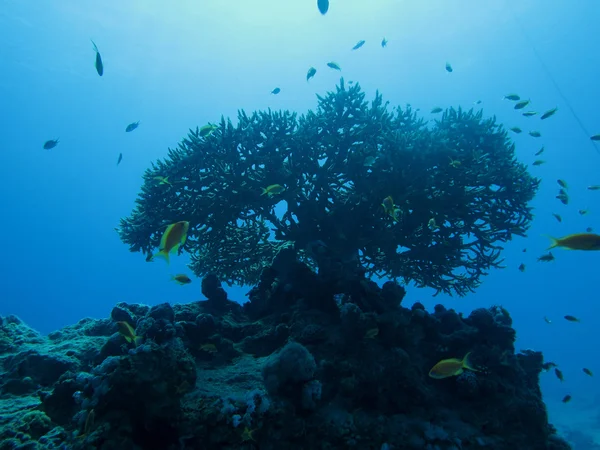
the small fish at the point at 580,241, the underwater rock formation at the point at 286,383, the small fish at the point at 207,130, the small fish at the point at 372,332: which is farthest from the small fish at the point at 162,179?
the small fish at the point at 580,241

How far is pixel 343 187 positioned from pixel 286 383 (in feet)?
20.2

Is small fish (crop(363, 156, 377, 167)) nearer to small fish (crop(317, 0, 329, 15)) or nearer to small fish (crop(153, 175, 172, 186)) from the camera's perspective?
small fish (crop(317, 0, 329, 15))

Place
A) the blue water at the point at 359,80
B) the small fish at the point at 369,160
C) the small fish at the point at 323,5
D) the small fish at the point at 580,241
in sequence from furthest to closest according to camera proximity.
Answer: the blue water at the point at 359,80
the small fish at the point at 369,160
the small fish at the point at 323,5
the small fish at the point at 580,241

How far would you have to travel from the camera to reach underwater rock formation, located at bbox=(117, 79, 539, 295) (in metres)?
8.40

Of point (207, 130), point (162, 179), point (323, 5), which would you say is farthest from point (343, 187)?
point (162, 179)

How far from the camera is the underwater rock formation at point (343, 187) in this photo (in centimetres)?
840

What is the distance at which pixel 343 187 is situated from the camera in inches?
363

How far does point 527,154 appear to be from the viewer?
263 ft

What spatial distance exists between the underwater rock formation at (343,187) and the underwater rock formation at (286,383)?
7.54 ft

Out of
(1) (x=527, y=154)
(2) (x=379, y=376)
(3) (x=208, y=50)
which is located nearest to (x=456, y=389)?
(2) (x=379, y=376)

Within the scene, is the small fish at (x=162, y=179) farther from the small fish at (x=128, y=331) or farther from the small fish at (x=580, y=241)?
the small fish at (x=580, y=241)

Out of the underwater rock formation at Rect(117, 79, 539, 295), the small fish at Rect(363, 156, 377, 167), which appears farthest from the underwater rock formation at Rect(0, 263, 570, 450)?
the small fish at Rect(363, 156, 377, 167)

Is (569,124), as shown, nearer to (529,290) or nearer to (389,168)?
(529,290)

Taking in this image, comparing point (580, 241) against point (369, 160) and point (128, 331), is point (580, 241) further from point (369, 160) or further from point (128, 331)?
point (128, 331)
